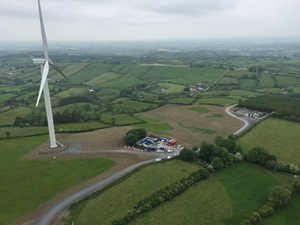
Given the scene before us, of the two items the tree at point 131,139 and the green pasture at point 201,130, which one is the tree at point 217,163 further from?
the green pasture at point 201,130

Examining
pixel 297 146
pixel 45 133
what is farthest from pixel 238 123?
pixel 45 133

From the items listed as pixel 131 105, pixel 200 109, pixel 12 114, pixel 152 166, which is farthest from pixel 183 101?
pixel 12 114

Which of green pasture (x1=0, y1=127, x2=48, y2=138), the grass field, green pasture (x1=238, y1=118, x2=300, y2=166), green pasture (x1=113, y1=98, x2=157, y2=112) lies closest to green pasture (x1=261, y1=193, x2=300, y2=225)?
the grass field

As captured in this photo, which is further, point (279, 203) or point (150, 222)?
point (279, 203)

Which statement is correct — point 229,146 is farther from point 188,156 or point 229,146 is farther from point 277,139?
point 277,139

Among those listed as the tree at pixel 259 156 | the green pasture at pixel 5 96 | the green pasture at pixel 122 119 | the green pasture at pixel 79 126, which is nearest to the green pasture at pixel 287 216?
the tree at pixel 259 156

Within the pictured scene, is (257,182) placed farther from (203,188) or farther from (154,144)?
(154,144)

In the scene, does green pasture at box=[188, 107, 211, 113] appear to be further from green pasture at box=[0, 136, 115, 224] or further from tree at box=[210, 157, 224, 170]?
green pasture at box=[0, 136, 115, 224]

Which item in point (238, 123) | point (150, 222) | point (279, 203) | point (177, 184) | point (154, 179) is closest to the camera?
point (150, 222)
